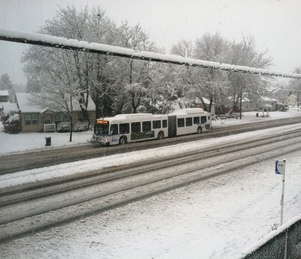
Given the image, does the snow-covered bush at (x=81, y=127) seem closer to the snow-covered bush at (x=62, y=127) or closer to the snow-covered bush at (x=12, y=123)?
the snow-covered bush at (x=62, y=127)

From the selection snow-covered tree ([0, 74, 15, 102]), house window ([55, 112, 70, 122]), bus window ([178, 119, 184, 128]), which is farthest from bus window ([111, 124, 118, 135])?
snow-covered tree ([0, 74, 15, 102])

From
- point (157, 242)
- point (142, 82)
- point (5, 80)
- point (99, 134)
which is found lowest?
point (157, 242)

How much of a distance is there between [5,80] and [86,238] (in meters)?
78.7

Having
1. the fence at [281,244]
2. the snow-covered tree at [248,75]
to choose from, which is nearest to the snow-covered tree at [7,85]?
the snow-covered tree at [248,75]

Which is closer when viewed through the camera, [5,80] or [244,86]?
[244,86]

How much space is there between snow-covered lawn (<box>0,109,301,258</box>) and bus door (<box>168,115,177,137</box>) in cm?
1556

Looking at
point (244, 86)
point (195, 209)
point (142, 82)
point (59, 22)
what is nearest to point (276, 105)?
point (244, 86)

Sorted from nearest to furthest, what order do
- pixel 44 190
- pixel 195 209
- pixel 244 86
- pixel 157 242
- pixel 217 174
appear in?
pixel 157 242, pixel 195 209, pixel 44 190, pixel 217 174, pixel 244 86

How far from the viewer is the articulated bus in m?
25.0

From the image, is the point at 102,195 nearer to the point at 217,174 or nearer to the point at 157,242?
the point at 157,242

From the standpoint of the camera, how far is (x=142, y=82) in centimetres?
3644

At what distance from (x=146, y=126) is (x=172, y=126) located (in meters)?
3.61

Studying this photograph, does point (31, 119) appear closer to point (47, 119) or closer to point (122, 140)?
point (47, 119)

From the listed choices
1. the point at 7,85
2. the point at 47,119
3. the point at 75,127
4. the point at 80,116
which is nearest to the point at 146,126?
the point at 75,127
